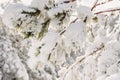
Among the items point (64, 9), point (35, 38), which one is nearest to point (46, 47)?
point (35, 38)

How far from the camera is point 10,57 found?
9.66 metres

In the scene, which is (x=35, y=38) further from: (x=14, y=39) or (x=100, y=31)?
(x=14, y=39)

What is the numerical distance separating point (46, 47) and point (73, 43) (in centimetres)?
13

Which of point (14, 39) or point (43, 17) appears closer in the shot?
point (43, 17)

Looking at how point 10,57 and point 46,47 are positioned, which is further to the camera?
point 10,57

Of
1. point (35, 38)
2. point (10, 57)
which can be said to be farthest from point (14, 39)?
point (35, 38)

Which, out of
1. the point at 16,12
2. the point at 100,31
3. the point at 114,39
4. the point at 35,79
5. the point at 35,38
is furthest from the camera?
the point at 35,79

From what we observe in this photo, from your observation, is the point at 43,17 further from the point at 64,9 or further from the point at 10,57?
the point at 10,57

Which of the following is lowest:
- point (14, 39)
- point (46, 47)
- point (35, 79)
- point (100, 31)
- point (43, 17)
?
point (35, 79)

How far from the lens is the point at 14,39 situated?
9.84 metres

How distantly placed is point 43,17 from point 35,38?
0.42 feet

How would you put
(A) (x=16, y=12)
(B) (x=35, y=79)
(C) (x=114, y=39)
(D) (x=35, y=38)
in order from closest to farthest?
(A) (x=16, y=12) → (D) (x=35, y=38) → (C) (x=114, y=39) → (B) (x=35, y=79)

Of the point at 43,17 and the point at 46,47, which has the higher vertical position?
the point at 43,17

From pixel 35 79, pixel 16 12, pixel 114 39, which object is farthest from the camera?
pixel 35 79
